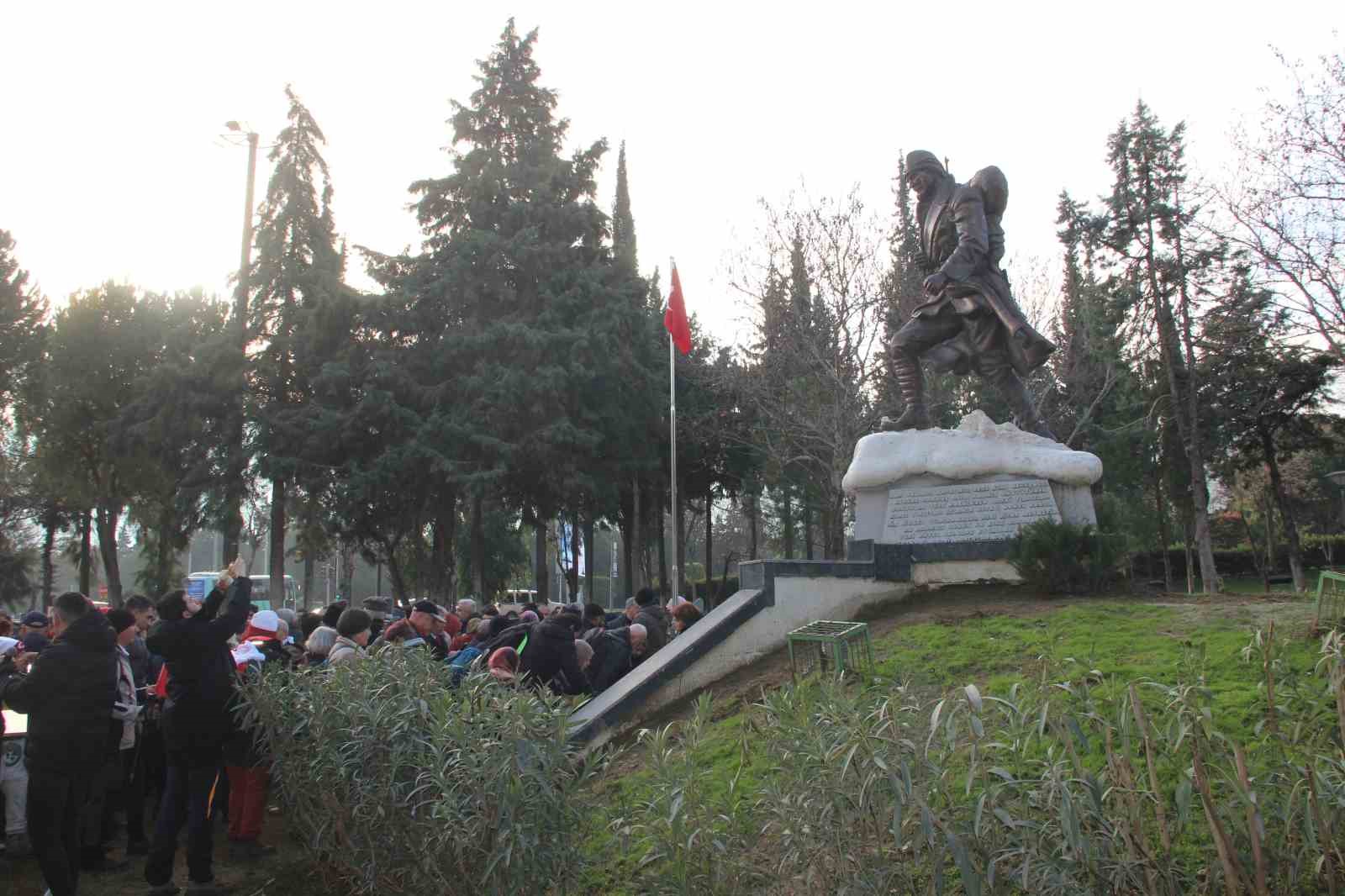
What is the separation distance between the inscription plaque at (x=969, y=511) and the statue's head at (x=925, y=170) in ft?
9.76

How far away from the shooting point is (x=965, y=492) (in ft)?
30.4

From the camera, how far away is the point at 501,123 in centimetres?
2719

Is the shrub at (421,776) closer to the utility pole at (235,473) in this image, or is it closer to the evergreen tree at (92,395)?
the utility pole at (235,473)

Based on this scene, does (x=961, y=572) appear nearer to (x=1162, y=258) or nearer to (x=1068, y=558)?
(x=1068, y=558)

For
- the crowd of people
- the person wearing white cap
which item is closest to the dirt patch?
the crowd of people

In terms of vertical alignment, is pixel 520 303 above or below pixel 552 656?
above

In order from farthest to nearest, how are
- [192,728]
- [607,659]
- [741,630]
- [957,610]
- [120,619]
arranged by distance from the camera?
[607,659] → [741,630] → [957,610] → [120,619] → [192,728]

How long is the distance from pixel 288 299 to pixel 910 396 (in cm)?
1974

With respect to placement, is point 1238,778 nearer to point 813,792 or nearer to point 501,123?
point 813,792

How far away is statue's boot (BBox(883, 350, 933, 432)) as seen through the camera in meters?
10.1

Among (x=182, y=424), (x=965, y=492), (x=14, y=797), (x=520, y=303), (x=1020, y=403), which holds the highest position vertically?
(x=520, y=303)

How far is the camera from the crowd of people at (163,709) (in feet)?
18.0

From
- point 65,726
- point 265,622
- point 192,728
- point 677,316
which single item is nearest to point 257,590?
point 677,316

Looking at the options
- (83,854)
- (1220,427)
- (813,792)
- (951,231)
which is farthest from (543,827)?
(1220,427)
